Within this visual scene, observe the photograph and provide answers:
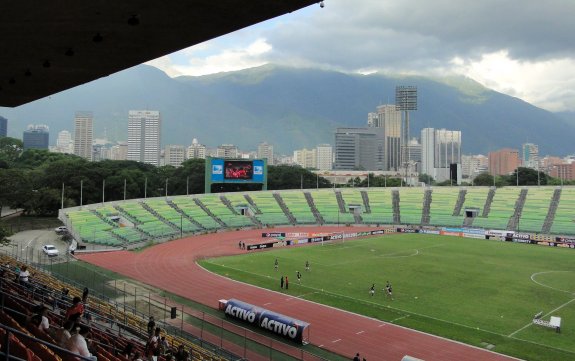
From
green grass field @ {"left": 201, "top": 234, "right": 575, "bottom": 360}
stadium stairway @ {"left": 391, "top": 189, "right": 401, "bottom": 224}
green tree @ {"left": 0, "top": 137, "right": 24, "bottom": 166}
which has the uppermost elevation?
green tree @ {"left": 0, "top": 137, "right": 24, "bottom": 166}

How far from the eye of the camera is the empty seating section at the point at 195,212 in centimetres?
6728

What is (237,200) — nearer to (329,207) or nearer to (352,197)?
(329,207)

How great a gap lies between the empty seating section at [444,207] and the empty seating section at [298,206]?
1952 cm

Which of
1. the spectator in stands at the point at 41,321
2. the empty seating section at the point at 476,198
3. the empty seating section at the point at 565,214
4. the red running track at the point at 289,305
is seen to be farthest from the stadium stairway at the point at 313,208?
the spectator in stands at the point at 41,321

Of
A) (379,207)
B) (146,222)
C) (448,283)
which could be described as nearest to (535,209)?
(379,207)

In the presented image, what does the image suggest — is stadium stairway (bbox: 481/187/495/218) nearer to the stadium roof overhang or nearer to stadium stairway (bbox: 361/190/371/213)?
stadium stairway (bbox: 361/190/371/213)

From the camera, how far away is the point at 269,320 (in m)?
24.5

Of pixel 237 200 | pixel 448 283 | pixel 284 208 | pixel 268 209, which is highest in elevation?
pixel 237 200

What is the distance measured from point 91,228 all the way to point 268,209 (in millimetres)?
29369

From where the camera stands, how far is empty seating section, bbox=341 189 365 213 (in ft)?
263

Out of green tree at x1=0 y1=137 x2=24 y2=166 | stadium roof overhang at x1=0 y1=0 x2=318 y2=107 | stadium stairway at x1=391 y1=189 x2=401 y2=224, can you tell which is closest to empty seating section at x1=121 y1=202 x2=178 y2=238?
stadium stairway at x1=391 y1=189 x2=401 y2=224

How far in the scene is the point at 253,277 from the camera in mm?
37469

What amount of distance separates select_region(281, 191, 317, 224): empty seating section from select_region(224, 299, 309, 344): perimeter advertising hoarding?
4724 centimetres

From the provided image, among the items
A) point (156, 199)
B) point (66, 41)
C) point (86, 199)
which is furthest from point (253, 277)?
point (86, 199)
